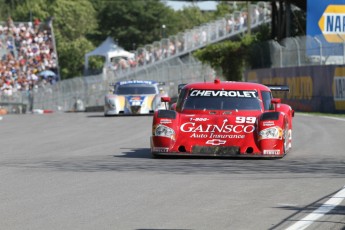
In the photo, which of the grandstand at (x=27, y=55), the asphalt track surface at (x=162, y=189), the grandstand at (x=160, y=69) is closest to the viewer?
the asphalt track surface at (x=162, y=189)

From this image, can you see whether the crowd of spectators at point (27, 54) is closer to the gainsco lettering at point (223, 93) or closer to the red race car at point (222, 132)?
the gainsco lettering at point (223, 93)

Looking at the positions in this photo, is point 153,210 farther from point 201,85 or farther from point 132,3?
point 132,3

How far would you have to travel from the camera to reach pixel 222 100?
16.5m

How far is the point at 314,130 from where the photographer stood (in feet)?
77.9

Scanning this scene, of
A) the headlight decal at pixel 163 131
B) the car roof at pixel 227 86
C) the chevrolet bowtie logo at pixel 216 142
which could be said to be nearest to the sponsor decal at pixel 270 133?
the chevrolet bowtie logo at pixel 216 142

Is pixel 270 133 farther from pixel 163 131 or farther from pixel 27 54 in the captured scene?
pixel 27 54

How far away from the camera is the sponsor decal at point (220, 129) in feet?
50.4

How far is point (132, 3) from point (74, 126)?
7898 centimetres

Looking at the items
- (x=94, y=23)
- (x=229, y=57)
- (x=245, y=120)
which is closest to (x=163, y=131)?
(x=245, y=120)

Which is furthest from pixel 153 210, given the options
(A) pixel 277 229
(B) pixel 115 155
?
(B) pixel 115 155

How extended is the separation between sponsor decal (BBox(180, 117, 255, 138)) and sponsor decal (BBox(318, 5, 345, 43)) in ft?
84.7

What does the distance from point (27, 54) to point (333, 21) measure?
34.2m

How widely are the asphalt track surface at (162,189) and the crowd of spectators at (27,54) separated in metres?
48.3

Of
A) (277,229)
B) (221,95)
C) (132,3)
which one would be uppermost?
(132,3)
